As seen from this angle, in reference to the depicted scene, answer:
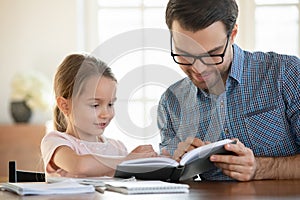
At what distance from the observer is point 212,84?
257 centimetres

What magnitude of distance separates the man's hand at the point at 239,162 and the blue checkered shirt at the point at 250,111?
263mm

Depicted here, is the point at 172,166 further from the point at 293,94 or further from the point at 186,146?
the point at 293,94

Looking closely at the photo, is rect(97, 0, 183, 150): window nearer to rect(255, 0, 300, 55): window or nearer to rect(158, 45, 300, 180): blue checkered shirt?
rect(158, 45, 300, 180): blue checkered shirt

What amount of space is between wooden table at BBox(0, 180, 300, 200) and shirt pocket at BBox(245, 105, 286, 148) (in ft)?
1.02

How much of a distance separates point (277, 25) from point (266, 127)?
303 cm

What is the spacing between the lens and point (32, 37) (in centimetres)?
554

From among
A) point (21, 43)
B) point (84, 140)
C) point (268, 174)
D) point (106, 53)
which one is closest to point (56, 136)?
point (84, 140)

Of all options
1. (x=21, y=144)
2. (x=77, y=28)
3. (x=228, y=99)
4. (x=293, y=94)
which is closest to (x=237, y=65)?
(x=228, y=99)

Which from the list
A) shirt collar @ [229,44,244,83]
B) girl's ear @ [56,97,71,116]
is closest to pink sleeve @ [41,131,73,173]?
girl's ear @ [56,97,71,116]

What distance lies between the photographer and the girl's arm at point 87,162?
2424 mm

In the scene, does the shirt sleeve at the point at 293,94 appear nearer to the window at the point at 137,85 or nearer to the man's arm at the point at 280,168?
the man's arm at the point at 280,168

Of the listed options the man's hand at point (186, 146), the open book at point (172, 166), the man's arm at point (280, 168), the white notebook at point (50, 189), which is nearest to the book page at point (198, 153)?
the open book at point (172, 166)

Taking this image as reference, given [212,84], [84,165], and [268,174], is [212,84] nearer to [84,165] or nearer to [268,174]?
[268,174]

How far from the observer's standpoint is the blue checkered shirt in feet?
8.34
